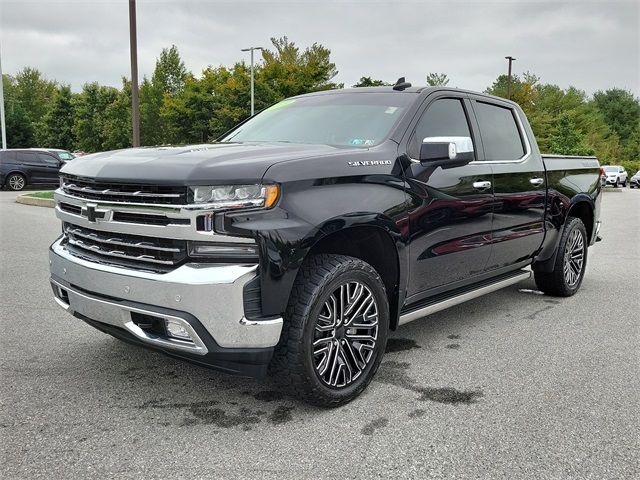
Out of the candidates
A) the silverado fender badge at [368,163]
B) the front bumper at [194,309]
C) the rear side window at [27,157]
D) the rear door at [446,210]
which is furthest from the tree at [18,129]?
the silverado fender badge at [368,163]

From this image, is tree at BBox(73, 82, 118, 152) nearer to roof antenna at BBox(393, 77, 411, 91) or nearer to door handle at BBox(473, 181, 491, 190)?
roof antenna at BBox(393, 77, 411, 91)

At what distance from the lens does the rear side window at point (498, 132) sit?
476 cm

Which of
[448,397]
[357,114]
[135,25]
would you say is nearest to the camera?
[448,397]

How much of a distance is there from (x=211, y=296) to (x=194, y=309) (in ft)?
0.35

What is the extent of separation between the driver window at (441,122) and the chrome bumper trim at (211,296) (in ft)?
5.17

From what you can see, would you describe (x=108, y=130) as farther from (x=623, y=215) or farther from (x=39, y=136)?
(x=623, y=215)

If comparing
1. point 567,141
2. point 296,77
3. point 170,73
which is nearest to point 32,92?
point 170,73

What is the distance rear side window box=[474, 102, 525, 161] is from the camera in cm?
476

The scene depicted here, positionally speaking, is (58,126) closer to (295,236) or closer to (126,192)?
(126,192)

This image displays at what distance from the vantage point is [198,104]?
Result: 4553cm

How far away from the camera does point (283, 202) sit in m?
2.94

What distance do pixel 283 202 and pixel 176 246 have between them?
22.0 inches

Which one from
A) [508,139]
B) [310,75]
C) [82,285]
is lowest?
[82,285]

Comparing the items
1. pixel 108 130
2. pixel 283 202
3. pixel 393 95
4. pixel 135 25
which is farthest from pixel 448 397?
pixel 108 130
